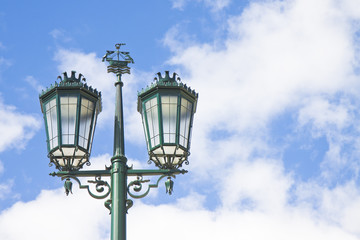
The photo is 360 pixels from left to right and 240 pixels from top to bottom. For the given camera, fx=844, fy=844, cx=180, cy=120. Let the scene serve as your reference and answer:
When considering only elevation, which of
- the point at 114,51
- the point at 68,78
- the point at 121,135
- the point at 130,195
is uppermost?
the point at 114,51

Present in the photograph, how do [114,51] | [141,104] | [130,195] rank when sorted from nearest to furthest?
[130,195] < [141,104] < [114,51]

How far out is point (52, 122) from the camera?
11.3 meters

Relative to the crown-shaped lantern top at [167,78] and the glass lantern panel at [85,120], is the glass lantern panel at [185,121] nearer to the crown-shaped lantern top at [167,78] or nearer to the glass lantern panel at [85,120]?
the crown-shaped lantern top at [167,78]

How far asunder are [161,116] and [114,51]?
5.56ft

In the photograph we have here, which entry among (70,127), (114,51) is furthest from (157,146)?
(114,51)

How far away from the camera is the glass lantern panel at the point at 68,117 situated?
11.1 meters

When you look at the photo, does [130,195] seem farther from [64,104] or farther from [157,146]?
[64,104]

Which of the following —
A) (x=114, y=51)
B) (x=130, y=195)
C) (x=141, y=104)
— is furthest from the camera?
(x=114, y=51)

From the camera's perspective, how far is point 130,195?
1088 cm

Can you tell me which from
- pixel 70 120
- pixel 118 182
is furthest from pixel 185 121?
pixel 70 120

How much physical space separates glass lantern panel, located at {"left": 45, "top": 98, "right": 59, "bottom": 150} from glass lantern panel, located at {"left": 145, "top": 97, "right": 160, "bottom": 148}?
4.07 ft

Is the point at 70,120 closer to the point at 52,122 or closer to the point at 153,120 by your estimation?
the point at 52,122

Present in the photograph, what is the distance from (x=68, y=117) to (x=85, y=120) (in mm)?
232

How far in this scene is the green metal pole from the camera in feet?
34.4
